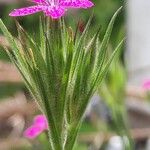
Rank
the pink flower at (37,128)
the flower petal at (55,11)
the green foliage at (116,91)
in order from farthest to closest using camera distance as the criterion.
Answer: the green foliage at (116,91), the pink flower at (37,128), the flower petal at (55,11)

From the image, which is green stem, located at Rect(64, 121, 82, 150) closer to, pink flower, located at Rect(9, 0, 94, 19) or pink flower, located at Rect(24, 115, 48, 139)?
pink flower, located at Rect(9, 0, 94, 19)

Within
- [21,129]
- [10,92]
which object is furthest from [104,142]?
[10,92]

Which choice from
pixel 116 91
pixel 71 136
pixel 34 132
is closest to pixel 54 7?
pixel 71 136

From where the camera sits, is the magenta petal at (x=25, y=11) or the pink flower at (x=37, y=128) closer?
the magenta petal at (x=25, y=11)

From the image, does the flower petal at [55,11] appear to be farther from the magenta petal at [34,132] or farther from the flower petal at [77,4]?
the magenta petal at [34,132]

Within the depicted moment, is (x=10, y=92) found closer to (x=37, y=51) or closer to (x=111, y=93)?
(x=111, y=93)

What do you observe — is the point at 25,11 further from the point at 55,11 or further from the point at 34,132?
the point at 34,132

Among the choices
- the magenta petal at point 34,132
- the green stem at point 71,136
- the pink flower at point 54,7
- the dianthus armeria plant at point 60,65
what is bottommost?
the magenta petal at point 34,132

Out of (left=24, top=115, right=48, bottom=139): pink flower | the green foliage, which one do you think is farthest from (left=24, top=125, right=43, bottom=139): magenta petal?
the green foliage

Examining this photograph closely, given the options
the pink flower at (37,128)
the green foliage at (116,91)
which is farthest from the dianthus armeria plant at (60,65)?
the green foliage at (116,91)
